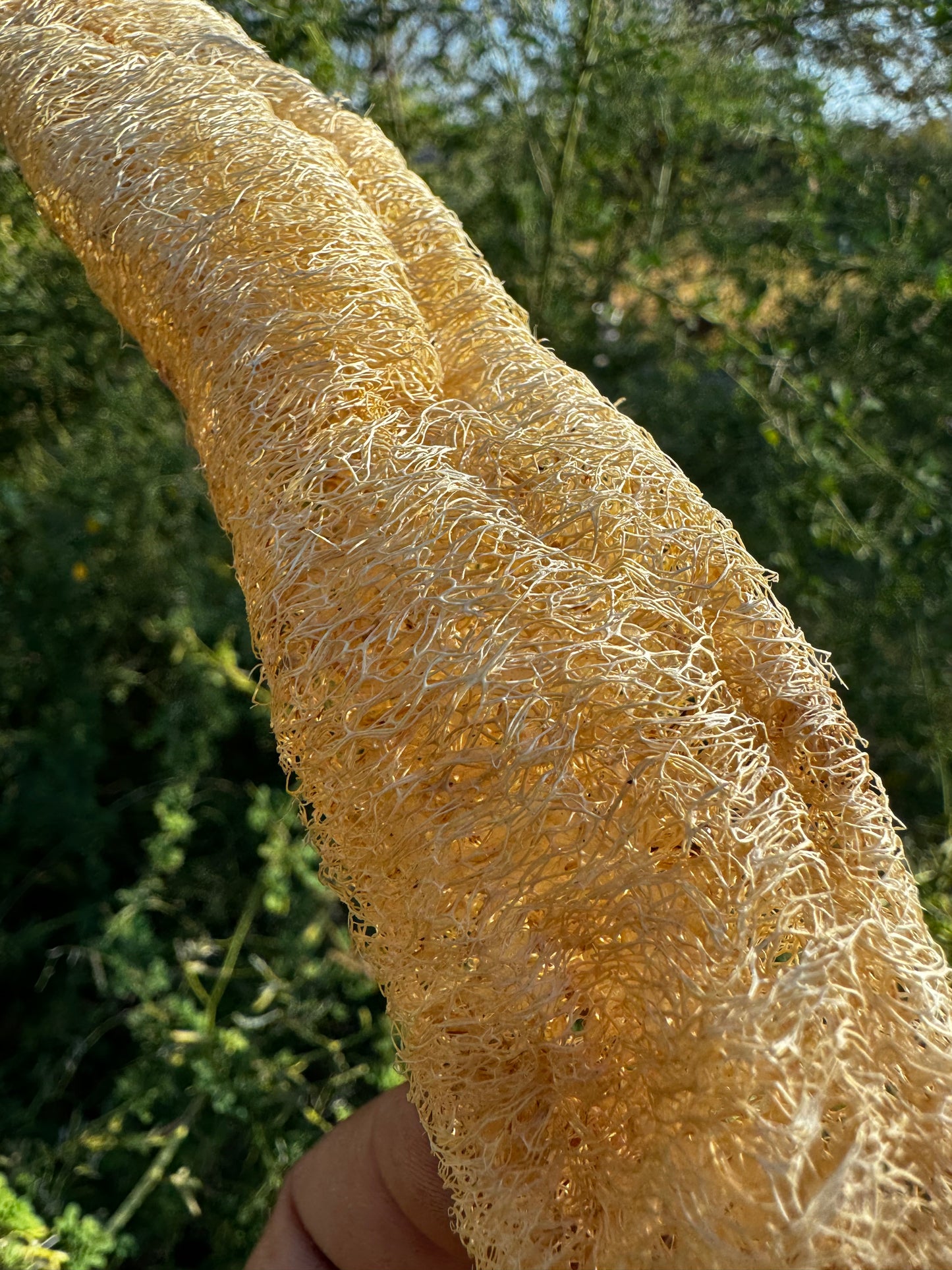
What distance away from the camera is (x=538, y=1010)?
1.47 feet

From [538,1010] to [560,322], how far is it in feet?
6.76

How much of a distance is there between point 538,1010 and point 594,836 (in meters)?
0.10

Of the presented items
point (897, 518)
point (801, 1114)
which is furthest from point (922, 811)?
point (801, 1114)

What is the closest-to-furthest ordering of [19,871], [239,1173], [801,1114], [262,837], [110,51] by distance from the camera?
[801,1114]
[110,51]
[239,1173]
[19,871]
[262,837]

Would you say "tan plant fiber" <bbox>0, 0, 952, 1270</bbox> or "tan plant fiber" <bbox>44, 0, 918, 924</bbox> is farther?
"tan plant fiber" <bbox>44, 0, 918, 924</bbox>

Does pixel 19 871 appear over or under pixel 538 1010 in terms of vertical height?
under

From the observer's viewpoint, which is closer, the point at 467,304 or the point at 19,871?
the point at 467,304

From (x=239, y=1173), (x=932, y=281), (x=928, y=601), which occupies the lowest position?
(x=239, y=1173)

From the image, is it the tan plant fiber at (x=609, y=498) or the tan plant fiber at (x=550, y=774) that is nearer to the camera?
the tan plant fiber at (x=550, y=774)

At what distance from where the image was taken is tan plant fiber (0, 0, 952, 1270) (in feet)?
1.22

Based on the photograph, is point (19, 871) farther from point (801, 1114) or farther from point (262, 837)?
point (801, 1114)

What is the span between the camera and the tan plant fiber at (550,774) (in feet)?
1.22

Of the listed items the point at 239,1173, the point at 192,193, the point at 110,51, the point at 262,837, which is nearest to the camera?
the point at 192,193

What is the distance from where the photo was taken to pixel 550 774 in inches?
17.8
